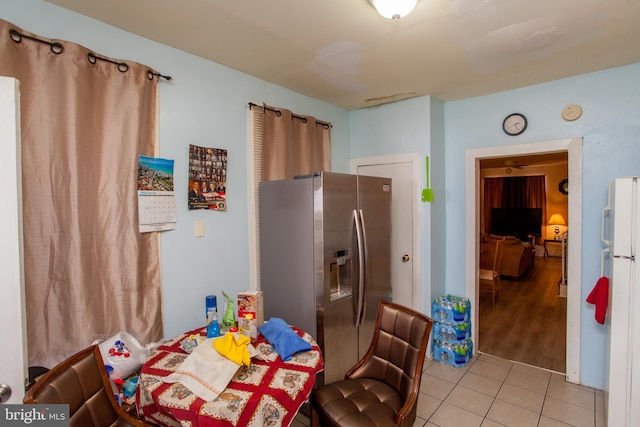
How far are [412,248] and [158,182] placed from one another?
2333 millimetres

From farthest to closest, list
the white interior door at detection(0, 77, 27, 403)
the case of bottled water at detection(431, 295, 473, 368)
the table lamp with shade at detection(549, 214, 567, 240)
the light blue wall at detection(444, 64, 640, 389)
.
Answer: the table lamp with shade at detection(549, 214, 567, 240) → the case of bottled water at detection(431, 295, 473, 368) → the light blue wall at detection(444, 64, 640, 389) → the white interior door at detection(0, 77, 27, 403)

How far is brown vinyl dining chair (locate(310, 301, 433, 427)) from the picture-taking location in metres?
1.67

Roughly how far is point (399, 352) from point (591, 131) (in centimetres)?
239

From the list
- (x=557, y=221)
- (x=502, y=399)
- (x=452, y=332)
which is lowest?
(x=502, y=399)

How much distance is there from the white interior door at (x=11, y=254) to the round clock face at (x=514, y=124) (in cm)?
342

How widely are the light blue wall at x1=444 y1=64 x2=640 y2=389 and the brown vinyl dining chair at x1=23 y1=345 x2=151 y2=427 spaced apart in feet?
10.8

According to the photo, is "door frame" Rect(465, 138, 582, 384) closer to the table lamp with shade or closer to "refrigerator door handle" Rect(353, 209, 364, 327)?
"refrigerator door handle" Rect(353, 209, 364, 327)

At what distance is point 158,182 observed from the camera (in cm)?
204

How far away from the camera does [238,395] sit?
1.32m

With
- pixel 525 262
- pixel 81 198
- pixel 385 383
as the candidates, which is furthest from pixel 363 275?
pixel 525 262

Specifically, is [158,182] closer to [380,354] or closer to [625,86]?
[380,354]

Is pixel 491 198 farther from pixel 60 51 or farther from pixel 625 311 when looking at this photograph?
pixel 60 51

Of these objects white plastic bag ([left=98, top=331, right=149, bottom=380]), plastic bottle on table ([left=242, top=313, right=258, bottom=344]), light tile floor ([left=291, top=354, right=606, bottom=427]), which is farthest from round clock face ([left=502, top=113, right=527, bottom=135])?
white plastic bag ([left=98, top=331, right=149, bottom=380])

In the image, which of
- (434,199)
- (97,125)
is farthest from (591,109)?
(97,125)
